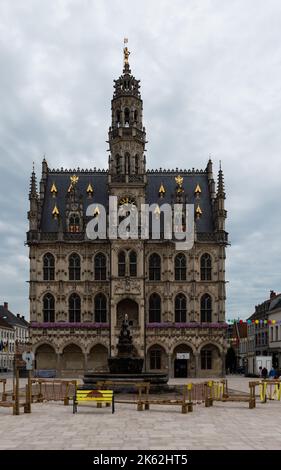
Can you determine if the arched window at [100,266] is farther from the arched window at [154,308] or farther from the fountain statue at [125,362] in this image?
the fountain statue at [125,362]

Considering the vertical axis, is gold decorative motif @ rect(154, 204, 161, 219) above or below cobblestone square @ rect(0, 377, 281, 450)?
above

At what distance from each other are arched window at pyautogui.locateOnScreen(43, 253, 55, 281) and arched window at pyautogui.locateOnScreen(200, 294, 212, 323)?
55.3ft

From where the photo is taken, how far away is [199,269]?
2817 inches

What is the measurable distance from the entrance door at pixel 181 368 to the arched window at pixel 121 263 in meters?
11.3

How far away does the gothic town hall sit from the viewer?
228 feet

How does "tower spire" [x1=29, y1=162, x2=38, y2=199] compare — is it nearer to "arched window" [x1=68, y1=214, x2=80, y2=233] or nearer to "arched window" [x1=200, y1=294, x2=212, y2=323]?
"arched window" [x1=68, y1=214, x2=80, y2=233]

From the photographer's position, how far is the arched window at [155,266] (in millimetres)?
71375

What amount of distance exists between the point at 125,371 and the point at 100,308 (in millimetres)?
31603

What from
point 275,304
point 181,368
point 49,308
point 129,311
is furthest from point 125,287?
point 275,304

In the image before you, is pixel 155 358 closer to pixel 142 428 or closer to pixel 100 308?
pixel 100 308

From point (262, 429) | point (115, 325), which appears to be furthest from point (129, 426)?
point (115, 325)

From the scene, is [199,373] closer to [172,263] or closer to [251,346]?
[172,263]

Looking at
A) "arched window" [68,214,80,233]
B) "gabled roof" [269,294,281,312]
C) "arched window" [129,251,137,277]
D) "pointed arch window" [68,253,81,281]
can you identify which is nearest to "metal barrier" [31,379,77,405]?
→ "arched window" [129,251,137,277]

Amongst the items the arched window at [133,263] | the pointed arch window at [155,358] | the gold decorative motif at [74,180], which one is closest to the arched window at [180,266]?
the arched window at [133,263]
